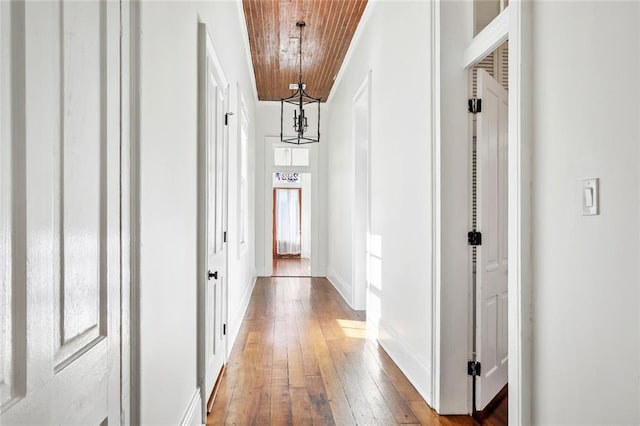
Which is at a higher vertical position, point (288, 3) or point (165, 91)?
point (288, 3)

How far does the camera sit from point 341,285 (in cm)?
652

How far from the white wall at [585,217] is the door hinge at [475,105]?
88 cm

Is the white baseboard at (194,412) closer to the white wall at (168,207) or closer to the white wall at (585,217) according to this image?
the white wall at (168,207)

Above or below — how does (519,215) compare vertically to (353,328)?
above

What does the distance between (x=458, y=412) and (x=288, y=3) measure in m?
3.81

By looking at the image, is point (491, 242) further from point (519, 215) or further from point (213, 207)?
point (213, 207)

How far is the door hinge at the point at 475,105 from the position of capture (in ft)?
8.61

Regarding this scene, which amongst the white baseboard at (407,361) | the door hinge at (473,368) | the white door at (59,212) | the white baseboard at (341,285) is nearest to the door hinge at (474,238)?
the door hinge at (473,368)

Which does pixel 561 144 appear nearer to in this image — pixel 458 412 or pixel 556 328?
pixel 556 328

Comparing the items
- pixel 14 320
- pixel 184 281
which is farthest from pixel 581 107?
pixel 184 281

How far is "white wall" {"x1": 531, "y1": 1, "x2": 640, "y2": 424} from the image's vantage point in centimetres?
128

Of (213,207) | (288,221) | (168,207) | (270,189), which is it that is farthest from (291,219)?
(168,207)

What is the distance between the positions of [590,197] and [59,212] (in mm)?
1449

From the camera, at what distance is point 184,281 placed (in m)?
2.13
